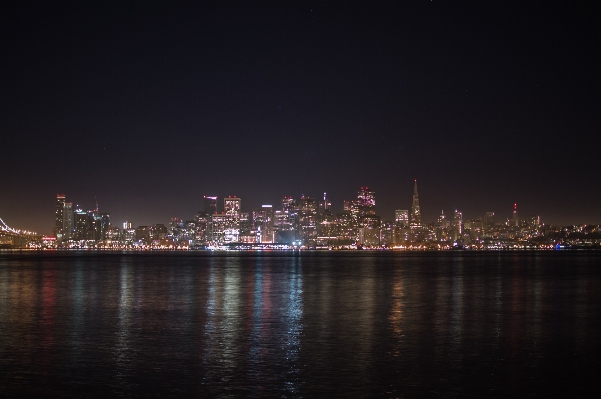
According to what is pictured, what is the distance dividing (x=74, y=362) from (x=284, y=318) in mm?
13542

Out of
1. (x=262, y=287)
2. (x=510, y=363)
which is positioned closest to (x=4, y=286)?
(x=262, y=287)

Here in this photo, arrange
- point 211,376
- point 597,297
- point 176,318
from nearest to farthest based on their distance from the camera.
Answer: point 211,376 → point 176,318 → point 597,297

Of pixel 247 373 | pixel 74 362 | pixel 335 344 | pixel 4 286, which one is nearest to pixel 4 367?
pixel 74 362

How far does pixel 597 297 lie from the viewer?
47.7m

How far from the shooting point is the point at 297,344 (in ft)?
86.5

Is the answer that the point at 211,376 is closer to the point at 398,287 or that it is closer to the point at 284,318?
the point at 284,318

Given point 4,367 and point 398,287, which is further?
point 398,287

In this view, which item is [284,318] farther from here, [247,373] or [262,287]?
[262,287]

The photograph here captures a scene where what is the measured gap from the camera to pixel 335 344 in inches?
1038

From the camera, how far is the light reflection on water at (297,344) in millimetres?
19688

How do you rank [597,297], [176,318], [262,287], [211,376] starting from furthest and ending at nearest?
[262,287], [597,297], [176,318], [211,376]

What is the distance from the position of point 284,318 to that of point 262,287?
73.2ft

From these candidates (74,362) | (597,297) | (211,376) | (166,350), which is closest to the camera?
(211,376)

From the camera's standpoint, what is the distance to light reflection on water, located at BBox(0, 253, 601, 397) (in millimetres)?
19688
